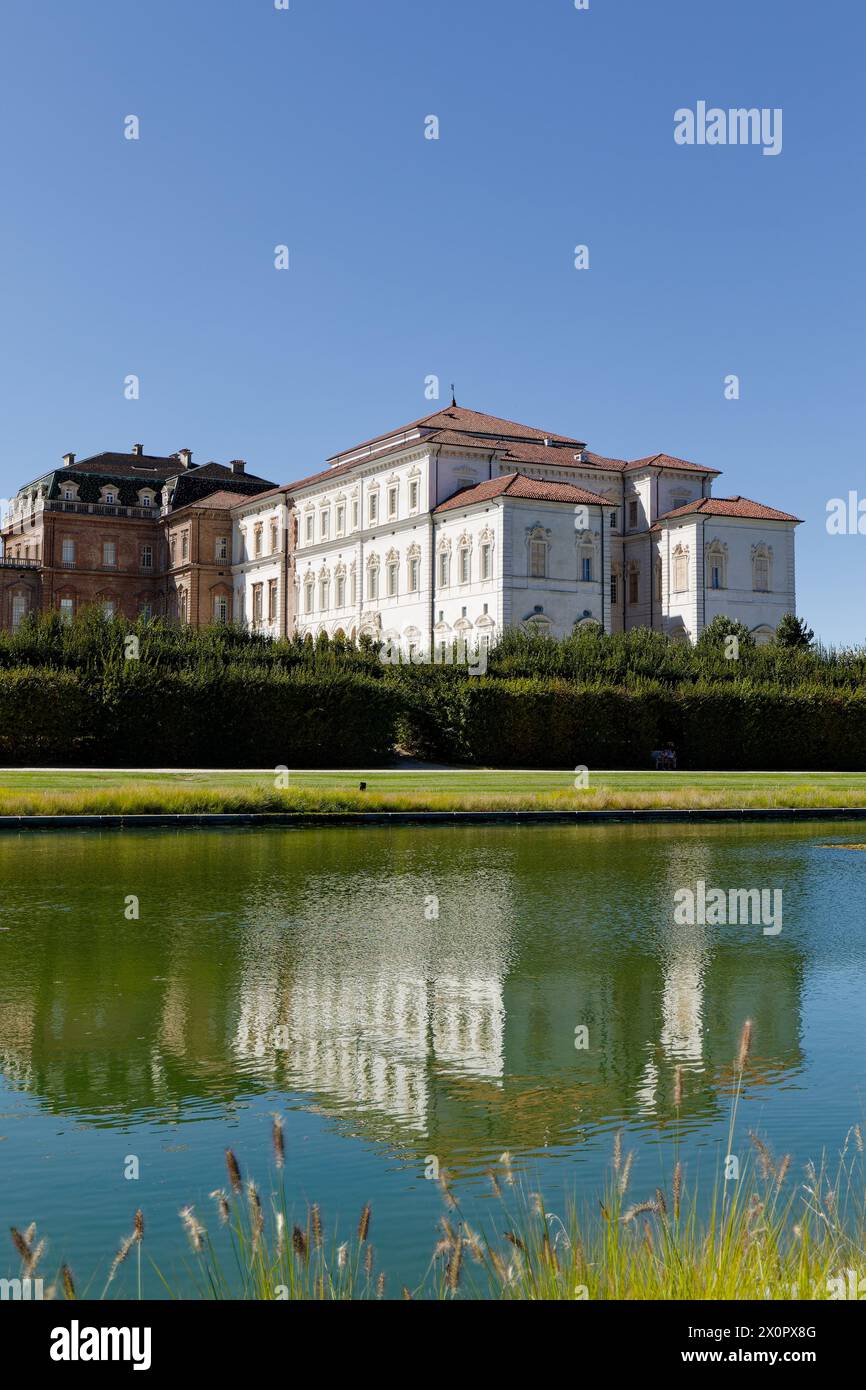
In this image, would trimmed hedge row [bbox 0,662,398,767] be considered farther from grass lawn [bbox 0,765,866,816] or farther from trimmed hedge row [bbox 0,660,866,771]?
grass lawn [bbox 0,765,866,816]

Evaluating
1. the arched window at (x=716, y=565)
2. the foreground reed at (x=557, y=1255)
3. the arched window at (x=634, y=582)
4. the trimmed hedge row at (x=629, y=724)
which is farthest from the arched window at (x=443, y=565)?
the foreground reed at (x=557, y=1255)

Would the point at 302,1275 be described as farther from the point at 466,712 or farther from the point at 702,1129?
the point at 466,712

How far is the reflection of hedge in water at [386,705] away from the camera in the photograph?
39.1 m

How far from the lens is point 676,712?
1790 inches

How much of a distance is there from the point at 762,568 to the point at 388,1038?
7375cm

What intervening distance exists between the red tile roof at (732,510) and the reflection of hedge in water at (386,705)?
2856cm

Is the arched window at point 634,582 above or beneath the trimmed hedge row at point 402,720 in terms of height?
above

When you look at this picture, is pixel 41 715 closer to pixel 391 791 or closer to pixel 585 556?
pixel 391 791

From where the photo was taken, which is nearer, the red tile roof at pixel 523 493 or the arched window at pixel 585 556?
the red tile roof at pixel 523 493

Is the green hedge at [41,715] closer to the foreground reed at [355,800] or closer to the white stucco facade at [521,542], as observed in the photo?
the foreground reed at [355,800]

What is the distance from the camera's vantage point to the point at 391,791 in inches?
1216

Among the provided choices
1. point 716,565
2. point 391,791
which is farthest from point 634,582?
point 391,791

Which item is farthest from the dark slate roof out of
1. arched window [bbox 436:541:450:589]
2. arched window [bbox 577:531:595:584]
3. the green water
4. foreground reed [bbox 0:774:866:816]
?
the green water
